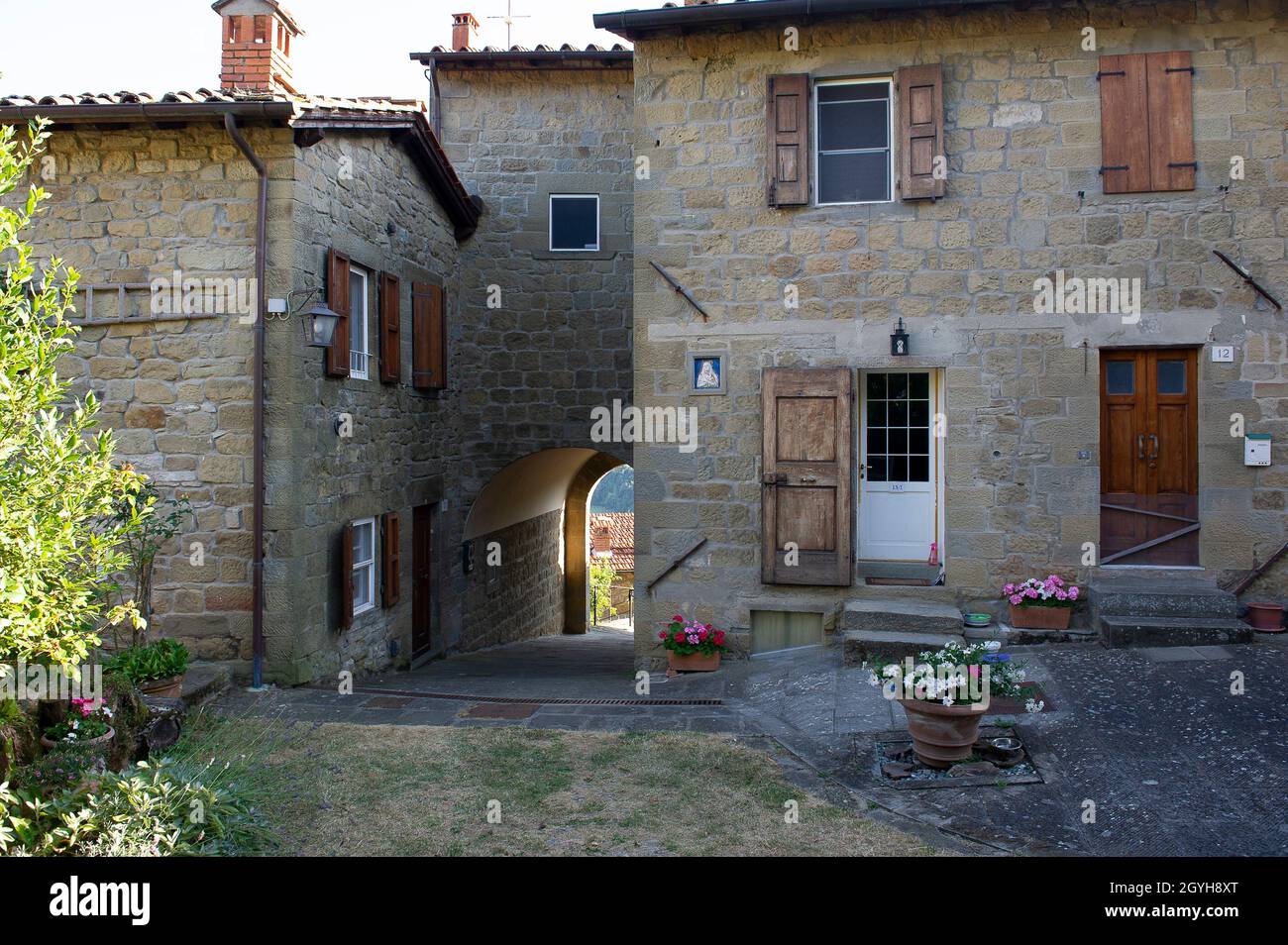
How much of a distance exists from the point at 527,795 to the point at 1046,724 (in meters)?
3.20

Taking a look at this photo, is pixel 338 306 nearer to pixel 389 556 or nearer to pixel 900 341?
pixel 389 556

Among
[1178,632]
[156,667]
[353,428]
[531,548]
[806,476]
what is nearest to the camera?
[156,667]

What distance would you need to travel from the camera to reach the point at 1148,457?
8430mm

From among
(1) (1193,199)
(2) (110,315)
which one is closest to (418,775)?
(2) (110,315)

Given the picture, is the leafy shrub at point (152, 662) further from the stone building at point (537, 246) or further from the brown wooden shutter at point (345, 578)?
the stone building at point (537, 246)

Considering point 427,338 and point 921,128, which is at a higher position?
point 921,128

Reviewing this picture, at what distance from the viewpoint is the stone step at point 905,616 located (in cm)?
814

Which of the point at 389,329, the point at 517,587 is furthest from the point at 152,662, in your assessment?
the point at 517,587

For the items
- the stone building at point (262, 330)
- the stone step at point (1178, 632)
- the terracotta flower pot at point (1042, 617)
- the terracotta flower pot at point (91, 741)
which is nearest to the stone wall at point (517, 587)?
the stone building at point (262, 330)

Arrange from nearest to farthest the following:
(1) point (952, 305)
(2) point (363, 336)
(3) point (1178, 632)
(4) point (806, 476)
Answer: (3) point (1178, 632), (1) point (952, 305), (4) point (806, 476), (2) point (363, 336)

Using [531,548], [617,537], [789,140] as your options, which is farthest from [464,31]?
[617,537]

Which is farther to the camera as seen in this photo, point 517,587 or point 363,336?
point 517,587

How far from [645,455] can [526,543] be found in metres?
6.94

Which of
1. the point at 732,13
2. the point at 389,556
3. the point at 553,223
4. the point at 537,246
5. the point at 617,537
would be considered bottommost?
the point at 617,537
